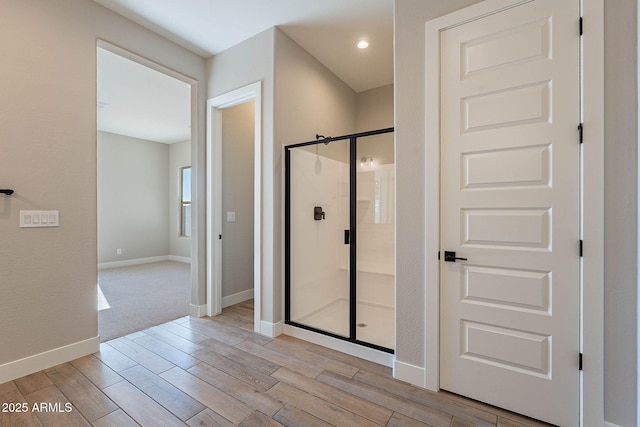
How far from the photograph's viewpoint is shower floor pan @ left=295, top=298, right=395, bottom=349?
243cm

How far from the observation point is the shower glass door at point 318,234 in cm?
277

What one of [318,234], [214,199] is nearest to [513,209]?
[318,234]

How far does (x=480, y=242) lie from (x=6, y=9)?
11.6ft

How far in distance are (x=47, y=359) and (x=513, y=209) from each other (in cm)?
338

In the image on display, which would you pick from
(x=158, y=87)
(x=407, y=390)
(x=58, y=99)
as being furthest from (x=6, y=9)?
(x=407, y=390)

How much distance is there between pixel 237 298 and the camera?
146 inches

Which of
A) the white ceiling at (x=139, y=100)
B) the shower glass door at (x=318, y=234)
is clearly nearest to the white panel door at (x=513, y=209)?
the shower glass door at (x=318, y=234)

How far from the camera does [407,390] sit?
6.14 feet

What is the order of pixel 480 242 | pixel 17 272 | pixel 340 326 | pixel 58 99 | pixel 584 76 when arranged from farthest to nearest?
pixel 340 326, pixel 58 99, pixel 17 272, pixel 480 242, pixel 584 76

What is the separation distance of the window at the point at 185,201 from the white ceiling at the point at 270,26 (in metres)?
3.09

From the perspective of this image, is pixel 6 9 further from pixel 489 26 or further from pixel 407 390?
pixel 407 390

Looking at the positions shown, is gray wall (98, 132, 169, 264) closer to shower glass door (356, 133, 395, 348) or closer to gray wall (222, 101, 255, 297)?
gray wall (222, 101, 255, 297)

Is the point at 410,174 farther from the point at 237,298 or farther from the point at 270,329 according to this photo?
the point at 237,298

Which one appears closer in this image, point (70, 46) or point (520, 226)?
point (520, 226)
